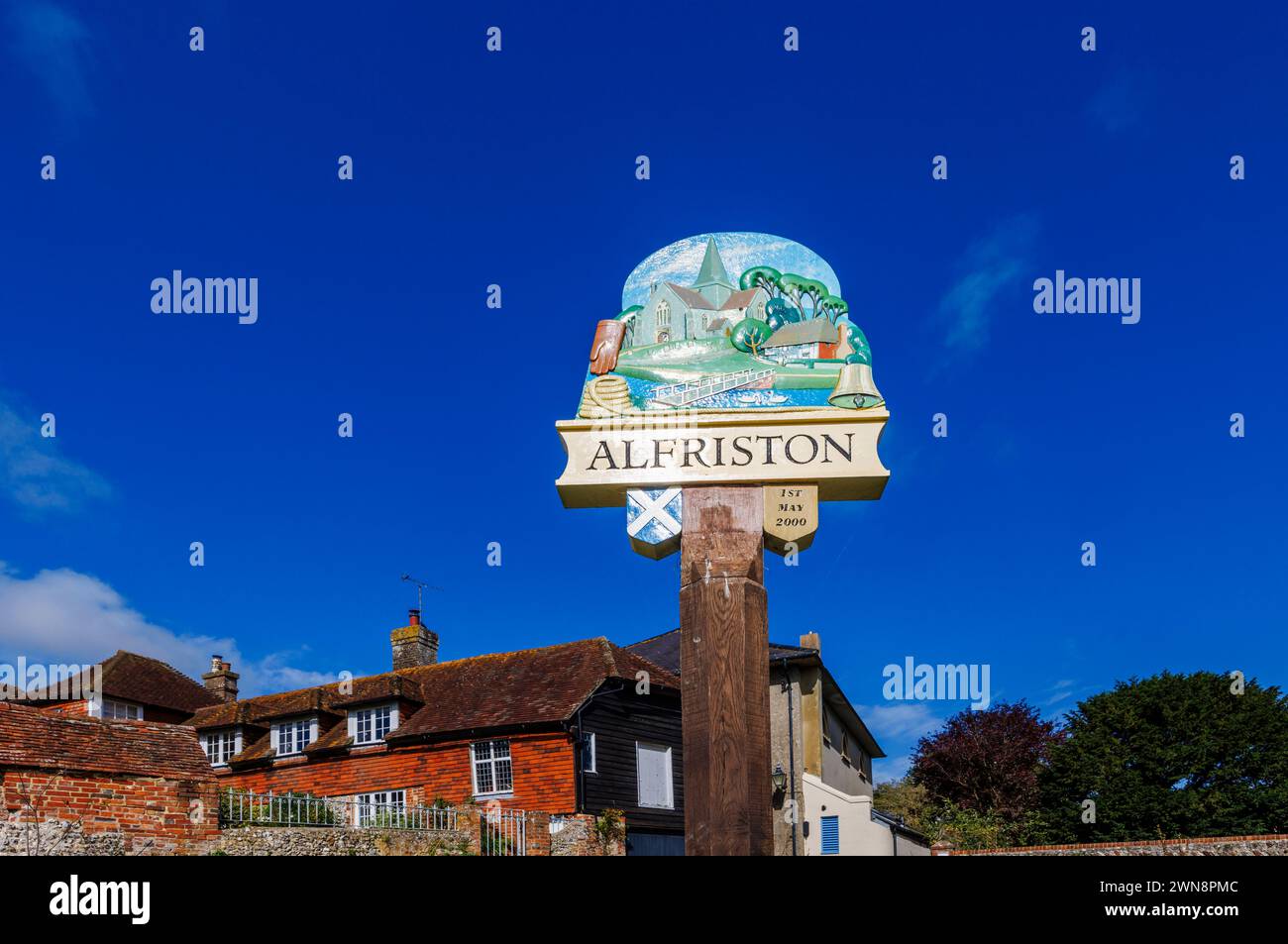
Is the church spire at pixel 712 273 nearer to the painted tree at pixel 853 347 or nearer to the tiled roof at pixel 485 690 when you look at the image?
the painted tree at pixel 853 347

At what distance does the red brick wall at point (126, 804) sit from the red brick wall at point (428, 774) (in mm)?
7833

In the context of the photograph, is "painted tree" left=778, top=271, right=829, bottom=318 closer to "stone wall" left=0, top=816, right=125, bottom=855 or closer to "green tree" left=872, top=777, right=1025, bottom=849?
"stone wall" left=0, top=816, right=125, bottom=855

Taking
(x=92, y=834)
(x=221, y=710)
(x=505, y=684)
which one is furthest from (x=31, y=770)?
(x=221, y=710)

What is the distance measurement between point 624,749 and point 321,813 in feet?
33.5

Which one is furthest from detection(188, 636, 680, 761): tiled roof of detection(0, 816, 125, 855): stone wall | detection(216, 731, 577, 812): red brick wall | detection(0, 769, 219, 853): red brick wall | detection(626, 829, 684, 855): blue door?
detection(0, 816, 125, 855): stone wall

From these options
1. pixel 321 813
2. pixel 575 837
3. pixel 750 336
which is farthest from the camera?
pixel 575 837

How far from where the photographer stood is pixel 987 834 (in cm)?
3033

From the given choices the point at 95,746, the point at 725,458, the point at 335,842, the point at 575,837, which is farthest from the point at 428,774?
the point at 725,458

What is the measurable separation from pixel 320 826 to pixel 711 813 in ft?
42.0

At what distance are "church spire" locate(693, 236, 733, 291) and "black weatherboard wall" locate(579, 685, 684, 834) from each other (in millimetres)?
19261

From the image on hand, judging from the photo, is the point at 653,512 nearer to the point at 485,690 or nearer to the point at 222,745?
the point at 485,690

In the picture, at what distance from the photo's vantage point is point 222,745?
31859 millimetres

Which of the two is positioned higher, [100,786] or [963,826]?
[100,786]
